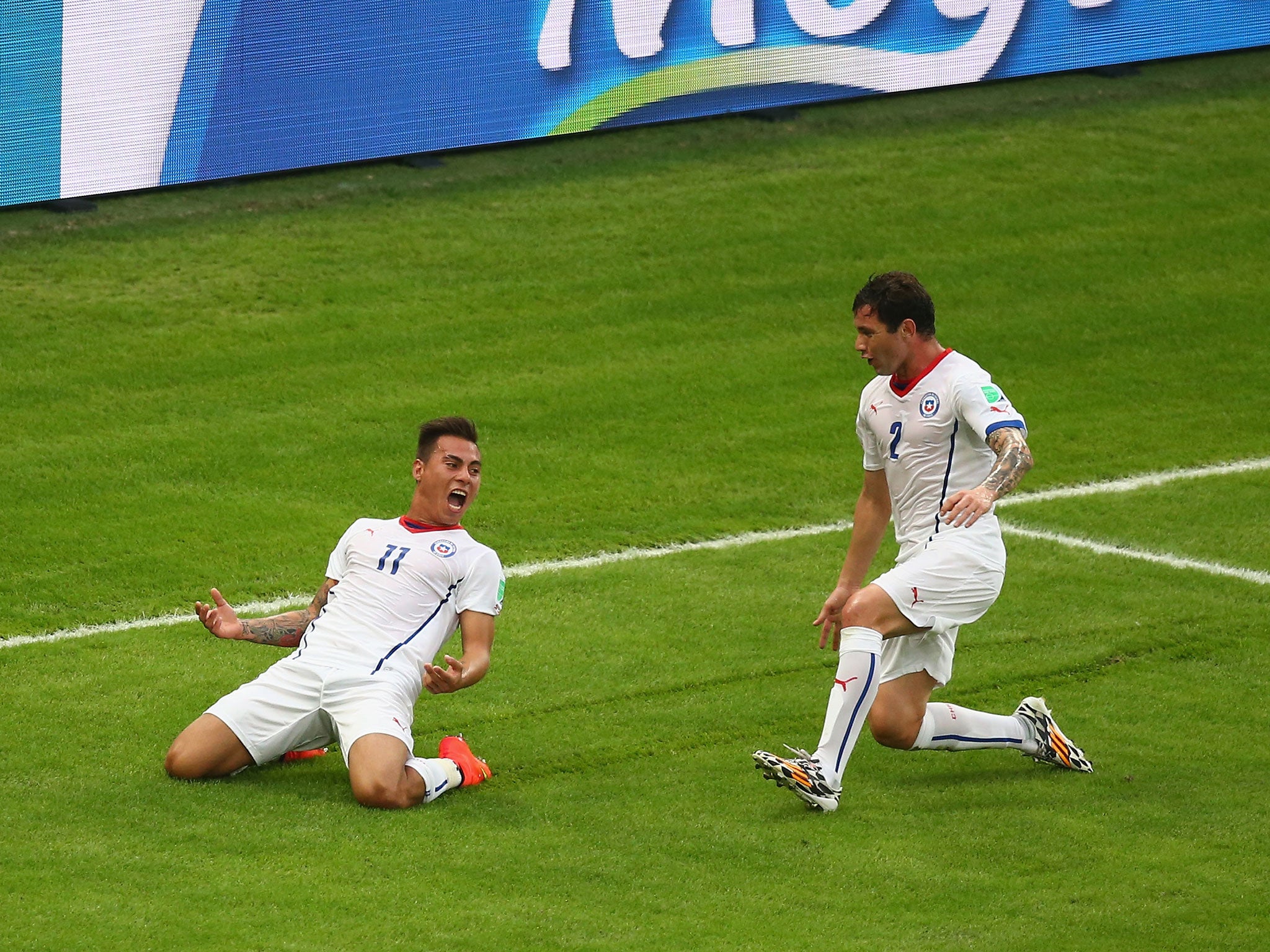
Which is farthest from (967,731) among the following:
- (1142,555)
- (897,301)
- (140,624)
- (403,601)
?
(140,624)

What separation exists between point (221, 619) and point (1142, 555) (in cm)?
522

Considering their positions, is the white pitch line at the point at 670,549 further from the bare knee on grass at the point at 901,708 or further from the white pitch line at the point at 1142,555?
the bare knee on grass at the point at 901,708

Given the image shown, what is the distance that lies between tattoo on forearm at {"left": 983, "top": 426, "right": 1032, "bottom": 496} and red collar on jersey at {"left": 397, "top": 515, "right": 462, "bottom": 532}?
200 centimetres

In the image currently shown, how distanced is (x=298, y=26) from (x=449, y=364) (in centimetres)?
300

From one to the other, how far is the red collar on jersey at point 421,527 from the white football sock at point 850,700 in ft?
5.08

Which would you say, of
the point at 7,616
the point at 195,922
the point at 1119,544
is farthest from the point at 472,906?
the point at 1119,544

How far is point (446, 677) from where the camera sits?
6.00 m

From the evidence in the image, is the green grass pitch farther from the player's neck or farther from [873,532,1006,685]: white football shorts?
the player's neck

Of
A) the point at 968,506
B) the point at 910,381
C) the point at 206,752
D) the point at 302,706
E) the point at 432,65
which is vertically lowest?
the point at 206,752

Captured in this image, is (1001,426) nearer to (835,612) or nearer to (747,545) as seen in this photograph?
(835,612)

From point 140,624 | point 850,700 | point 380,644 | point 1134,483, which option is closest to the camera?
point 850,700

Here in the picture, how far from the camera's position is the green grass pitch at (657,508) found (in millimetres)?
5695

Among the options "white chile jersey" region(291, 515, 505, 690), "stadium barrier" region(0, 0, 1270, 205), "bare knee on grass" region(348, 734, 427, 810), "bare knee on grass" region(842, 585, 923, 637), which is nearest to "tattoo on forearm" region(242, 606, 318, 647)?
"white chile jersey" region(291, 515, 505, 690)

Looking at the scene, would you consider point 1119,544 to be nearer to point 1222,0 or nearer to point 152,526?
point 152,526
